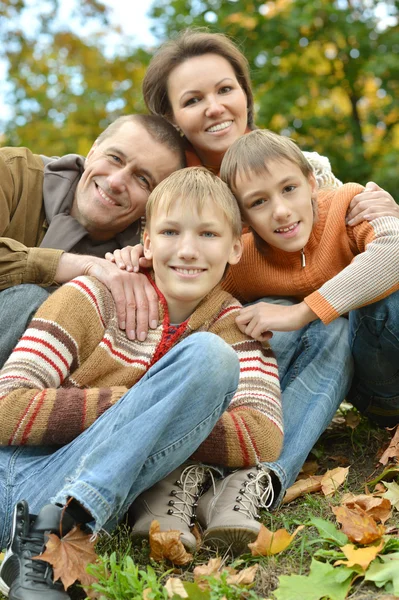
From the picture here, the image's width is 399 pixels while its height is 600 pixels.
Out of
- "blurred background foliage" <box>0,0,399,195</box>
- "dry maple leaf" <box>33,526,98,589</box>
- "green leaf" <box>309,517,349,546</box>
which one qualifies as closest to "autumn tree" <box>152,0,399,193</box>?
"blurred background foliage" <box>0,0,399,195</box>

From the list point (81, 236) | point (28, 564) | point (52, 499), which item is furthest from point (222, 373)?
point (81, 236)

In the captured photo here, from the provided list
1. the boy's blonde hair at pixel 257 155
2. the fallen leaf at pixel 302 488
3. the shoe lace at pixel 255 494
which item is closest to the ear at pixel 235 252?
the boy's blonde hair at pixel 257 155

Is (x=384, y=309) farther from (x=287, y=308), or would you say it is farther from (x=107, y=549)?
(x=107, y=549)

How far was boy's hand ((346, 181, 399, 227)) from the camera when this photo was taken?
335 cm

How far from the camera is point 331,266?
347 centimetres

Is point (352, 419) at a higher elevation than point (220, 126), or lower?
lower

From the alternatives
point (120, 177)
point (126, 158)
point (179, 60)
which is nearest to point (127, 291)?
point (120, 177)

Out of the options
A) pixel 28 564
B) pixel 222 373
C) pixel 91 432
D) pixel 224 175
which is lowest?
pixel 28 564

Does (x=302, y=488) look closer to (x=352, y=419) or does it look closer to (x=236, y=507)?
(x=236, y=507)

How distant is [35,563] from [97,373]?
85 centimetres

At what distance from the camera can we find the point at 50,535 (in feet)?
7.52

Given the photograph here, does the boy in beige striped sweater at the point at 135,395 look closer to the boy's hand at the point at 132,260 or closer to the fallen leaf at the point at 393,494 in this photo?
the boy's hand at the point at 132,260

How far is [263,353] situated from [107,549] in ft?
3.32

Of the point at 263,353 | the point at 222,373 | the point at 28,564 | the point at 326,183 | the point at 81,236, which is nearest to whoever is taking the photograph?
the point at 28,564
